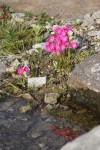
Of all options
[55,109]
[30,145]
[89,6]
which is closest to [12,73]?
[55,109]

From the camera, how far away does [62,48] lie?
744cm

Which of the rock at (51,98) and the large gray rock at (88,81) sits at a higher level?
the large gray rock at (88,81)

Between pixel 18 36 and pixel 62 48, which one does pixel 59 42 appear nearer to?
pixel 62 48

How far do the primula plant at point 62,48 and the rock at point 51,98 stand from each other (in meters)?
0.68

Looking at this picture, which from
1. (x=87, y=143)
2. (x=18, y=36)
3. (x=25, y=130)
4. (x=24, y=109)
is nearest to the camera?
(x=87, y=143)

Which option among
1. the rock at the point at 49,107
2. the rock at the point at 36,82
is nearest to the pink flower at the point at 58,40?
the rock at the point at 36,82

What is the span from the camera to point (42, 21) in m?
9.79

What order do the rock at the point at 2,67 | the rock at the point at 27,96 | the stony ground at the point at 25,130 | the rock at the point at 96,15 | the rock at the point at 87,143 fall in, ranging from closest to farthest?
the rock at the point at 87,143 < the stony ground at the point at 25,130 < the rock at the point at 27,96 < the rock at the point at 2,67 < the rock at the point at 96,15

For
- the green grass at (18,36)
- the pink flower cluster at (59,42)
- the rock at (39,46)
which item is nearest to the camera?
the pink flower cluster at (59,42)

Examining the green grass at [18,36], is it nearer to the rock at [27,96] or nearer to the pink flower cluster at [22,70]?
the pink flower cluster at [22,70]

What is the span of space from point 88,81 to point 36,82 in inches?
43.6

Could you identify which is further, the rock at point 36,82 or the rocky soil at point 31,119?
the rock at point 36,82

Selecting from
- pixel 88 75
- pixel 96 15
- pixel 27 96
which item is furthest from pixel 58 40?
pixel 96 15

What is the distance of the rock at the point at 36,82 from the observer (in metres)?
7.48
